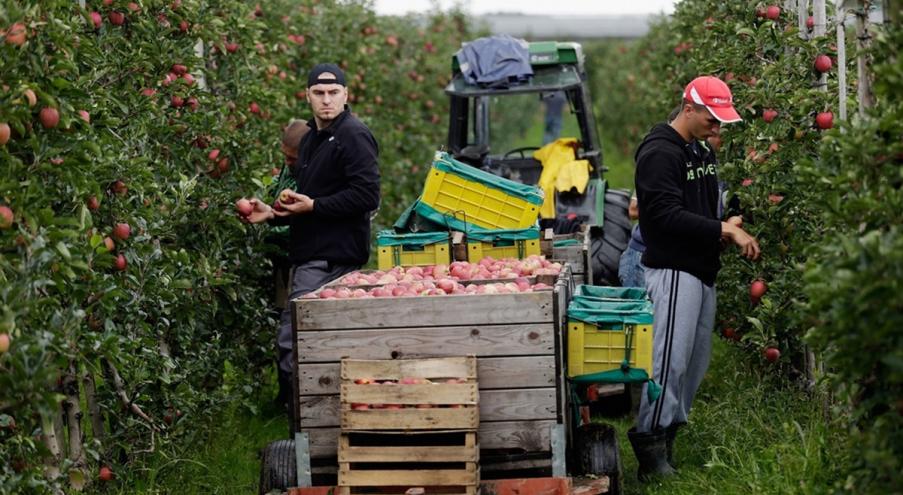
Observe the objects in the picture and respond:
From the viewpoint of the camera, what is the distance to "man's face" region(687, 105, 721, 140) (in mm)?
6109

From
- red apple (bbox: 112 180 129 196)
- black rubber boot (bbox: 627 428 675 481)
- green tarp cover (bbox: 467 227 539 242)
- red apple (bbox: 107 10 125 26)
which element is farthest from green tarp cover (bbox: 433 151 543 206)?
red apple (bbox: 112 180 129 196)

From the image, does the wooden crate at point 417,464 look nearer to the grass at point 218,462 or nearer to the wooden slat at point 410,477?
the wooden slat at point 410,477

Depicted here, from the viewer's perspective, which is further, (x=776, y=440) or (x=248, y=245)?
(x=248, y=245)

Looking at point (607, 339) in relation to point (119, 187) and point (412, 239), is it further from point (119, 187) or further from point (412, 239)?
point (119, 187)

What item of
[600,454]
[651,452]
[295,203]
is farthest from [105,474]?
[651,452]

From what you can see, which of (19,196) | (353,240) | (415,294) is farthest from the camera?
(353,240)

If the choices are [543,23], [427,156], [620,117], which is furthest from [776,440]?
[543,23]

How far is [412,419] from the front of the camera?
506 centimetres

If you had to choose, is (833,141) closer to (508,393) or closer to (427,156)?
(508,393)

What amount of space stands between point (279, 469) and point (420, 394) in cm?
91

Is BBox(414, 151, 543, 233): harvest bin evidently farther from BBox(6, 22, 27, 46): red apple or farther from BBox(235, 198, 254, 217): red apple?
BBox(6, 22, 27, 46): red apple

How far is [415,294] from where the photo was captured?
5.35 m

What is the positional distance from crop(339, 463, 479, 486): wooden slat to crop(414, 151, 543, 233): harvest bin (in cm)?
242

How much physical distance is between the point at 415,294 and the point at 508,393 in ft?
1.80
